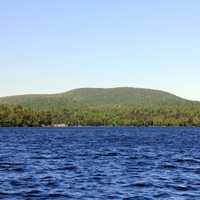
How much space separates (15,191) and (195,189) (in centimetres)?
1409

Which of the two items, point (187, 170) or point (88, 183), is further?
point (187, 170)

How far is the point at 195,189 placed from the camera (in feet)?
146

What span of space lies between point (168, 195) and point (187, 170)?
55.5ft

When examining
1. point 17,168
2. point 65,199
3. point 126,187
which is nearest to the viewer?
point 65,199

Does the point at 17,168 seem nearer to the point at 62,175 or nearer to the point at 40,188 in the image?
the point at 62,175

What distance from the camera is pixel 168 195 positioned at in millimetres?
42000

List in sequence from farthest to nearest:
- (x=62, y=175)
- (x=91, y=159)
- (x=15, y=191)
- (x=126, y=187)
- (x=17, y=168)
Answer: (x=91, y=159), (x=17, y=168), (x=62, y=175), (x=126, y=187), (x=15, y=191)

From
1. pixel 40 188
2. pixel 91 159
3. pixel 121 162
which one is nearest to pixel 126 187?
pixel 40 188

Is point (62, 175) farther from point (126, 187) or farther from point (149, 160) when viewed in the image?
point (149, 160)

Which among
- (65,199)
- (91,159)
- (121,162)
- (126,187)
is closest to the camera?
(65,199)

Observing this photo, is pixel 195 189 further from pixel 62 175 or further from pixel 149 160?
pixel 149 160

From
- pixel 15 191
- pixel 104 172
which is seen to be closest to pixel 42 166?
pixel 104 172

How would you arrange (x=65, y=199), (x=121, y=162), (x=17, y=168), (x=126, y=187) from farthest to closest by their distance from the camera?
(x=121, y=162) < (x=17, y=168) < (x=126, y=187) < (x=65, y=199)

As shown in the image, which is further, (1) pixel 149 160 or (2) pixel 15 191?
(1) pixel 149 160
